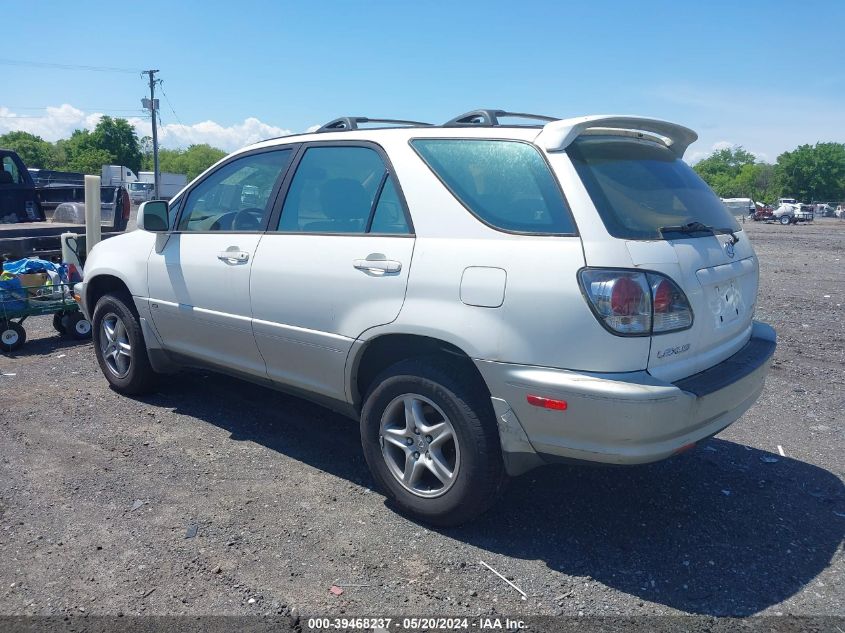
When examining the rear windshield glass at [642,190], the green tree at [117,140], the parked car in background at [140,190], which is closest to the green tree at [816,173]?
the parked car in background at [140,190]

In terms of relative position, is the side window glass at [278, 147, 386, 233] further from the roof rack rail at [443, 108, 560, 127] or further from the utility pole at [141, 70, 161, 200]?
the utility pole at [141, 70, 161, 200]

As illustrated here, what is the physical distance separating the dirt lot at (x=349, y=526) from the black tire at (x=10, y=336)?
185 cm

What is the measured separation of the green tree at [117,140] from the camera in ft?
274

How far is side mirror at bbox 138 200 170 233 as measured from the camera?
4.79m

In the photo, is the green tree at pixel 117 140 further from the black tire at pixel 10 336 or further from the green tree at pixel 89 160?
the black tire at pixel 10 336

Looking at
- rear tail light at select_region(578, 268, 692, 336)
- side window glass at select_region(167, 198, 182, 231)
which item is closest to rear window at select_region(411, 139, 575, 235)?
rear tail light at select_region(578, 268, 692, 336)

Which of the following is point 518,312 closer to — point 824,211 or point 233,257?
point 233,257

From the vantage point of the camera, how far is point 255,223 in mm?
4359

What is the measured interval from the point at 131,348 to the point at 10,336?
248 cm

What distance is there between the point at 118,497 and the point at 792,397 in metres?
4.95

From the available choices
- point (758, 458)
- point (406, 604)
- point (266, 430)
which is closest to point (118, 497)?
point (266, 430)

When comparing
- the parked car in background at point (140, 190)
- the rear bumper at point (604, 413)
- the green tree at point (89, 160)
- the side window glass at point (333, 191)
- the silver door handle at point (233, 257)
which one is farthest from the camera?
the green tree at point (89, 160)

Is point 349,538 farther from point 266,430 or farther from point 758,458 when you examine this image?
point 758,458

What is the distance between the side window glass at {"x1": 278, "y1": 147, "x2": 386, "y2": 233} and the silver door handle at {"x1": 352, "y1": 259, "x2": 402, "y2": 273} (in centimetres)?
23
